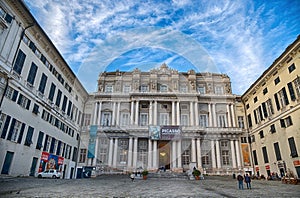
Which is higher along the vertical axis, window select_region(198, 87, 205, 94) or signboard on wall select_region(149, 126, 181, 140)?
window select_region(198, 87, 205, 94)

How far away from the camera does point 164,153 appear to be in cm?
3231

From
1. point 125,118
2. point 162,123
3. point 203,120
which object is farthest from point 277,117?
point 125,118

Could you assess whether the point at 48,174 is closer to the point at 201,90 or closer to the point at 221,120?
the point at 221,120

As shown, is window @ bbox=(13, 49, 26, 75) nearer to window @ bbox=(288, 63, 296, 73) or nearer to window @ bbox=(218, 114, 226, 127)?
window @ bbox=(288, 63, 296, 73)

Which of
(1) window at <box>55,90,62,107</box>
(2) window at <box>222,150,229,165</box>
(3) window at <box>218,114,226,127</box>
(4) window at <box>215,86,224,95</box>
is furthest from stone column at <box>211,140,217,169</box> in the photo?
(1) window at <box>55,90,62,107</box>

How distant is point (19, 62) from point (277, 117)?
2745 centimetres

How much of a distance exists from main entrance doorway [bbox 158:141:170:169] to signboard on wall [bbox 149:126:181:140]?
9.14ft

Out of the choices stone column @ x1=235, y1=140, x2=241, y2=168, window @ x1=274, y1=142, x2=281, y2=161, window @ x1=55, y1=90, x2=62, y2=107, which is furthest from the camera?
stone column @ x1=235, y1=140, x2=241, y2=168

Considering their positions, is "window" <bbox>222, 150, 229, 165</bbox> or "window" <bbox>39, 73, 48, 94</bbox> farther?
"window" <bbox>222, 150, 229, 165</bbox>

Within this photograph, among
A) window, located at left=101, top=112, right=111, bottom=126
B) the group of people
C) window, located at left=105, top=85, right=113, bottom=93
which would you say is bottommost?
the group of people

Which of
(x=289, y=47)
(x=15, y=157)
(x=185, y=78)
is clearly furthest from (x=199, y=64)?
(x=185, y=78)

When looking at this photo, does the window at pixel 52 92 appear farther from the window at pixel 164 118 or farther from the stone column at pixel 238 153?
the stone column at pixel 238 153

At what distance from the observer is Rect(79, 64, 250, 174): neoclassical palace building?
99.1 ft

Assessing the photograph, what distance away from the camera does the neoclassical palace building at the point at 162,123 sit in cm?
→ 3022
